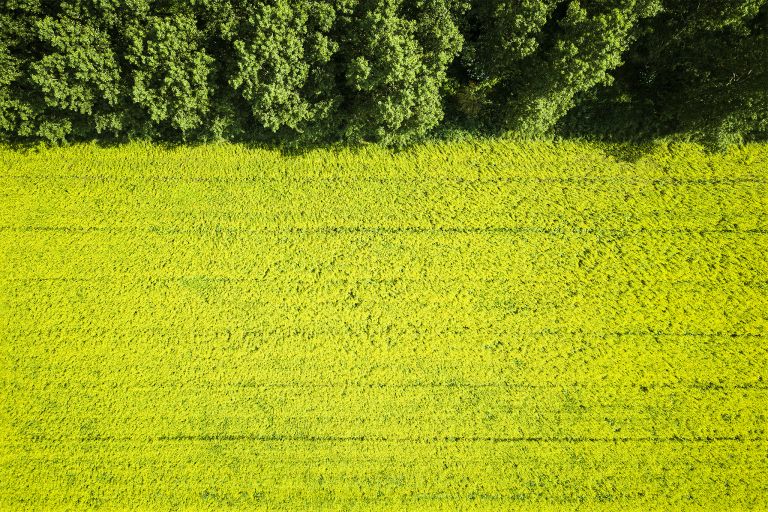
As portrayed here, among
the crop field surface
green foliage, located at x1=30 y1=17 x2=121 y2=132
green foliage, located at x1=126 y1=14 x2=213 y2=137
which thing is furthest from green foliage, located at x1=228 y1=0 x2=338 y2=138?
green foliage, located at x1=30 y1=17 x2=121 y2=132

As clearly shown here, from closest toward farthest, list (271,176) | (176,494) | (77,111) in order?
(176,494)
(77,111)
(271,176)

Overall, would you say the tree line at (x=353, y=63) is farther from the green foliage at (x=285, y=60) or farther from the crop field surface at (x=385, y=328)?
the crop field surface at (x=385, y=328)

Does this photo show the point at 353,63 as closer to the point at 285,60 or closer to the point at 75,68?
the point at 285,60

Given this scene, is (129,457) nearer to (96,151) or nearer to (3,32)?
(96,151)

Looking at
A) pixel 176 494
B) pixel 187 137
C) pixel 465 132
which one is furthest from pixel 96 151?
pixel 465 132

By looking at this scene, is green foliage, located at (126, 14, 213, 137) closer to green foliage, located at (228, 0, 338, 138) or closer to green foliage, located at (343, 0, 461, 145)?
green foliage, located at (228, 0, 338, 138)
